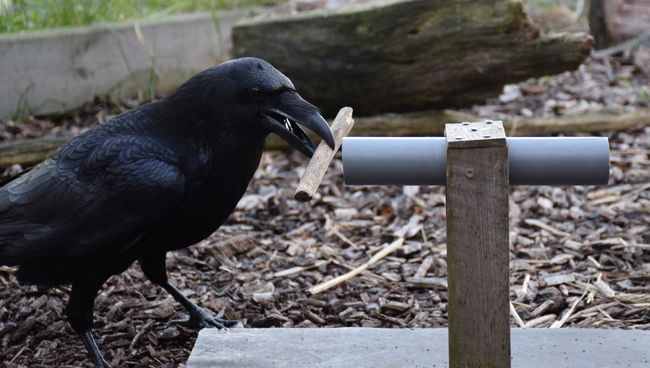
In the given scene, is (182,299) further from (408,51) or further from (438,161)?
(408,51)

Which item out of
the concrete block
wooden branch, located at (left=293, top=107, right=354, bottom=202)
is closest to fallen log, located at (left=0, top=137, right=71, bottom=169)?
the concrete block

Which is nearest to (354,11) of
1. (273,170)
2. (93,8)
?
(273,170)

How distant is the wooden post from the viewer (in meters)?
1.66

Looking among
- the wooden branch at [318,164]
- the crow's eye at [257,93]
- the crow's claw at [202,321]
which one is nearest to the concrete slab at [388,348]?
the crow's claw at [202,321]

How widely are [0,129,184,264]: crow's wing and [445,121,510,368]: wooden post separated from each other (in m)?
1.21

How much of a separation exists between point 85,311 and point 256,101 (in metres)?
1.23

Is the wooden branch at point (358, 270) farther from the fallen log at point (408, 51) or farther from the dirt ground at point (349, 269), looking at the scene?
the fallen log at point (408, 51)

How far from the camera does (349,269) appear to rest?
3.61 m

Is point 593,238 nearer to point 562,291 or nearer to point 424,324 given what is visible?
point 562,291

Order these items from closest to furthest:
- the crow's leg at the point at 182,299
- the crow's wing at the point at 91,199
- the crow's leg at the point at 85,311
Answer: the crow's wing at the point at 91,199 < the crow's leg at the point at 85,311 < the crow's leg at the point at 182,299

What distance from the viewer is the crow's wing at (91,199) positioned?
2.46m

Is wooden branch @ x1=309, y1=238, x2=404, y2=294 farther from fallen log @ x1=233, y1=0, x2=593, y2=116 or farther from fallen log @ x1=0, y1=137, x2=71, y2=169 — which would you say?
fallen log @ x1=0, y1=137, x2=71, y2=169

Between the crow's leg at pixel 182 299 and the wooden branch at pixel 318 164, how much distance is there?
4.00ft

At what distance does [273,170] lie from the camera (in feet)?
16.3
